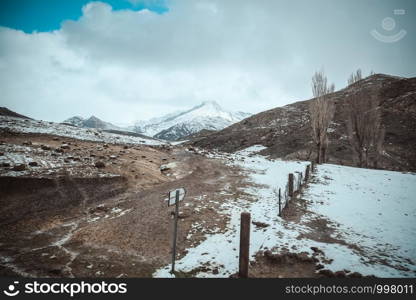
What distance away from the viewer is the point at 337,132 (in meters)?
45.5

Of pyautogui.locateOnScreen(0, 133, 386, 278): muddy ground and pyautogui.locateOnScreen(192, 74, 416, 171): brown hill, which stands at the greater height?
pyautogui.locateOnScreen(192, 74, 416, 171): brown hill

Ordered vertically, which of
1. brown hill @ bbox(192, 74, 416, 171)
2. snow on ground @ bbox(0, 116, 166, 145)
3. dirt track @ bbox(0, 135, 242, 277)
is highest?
brown hill @ bbox(192, 74, 416, 171)

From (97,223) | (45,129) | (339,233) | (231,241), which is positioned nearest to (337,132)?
(339,233)

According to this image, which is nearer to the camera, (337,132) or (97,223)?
(97,223)

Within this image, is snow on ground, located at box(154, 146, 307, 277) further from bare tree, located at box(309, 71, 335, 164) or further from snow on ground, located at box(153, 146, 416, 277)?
bare tree, located at box(309, 71, 335, 164)

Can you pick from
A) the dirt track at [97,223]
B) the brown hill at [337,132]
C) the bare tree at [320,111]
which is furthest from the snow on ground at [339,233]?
the brown hill at [337,132]

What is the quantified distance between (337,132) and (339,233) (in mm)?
44268

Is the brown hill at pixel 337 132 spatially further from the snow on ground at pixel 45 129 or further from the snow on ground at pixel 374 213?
the snow on ground at pixel 45 129

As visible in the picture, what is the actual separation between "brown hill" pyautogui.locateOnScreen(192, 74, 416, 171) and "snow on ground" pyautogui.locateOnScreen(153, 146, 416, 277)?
21498mm

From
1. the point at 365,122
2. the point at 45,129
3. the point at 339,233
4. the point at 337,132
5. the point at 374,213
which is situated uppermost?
the point at 337,132

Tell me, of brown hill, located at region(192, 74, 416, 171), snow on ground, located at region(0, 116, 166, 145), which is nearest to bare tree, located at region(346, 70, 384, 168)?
brown hill, located at region(192, 74, 416, 171)

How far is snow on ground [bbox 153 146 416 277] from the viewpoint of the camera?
Answer: 19.6 ft

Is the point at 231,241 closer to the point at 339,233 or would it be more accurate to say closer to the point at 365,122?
the point at 339,233

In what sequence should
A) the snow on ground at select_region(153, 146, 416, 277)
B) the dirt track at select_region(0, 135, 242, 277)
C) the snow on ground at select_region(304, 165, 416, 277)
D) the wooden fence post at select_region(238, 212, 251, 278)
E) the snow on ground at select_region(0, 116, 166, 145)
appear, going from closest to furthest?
the wooden fence post at select_region(238, 212, 251, 278) < the snow on ground at select_region(153, 146, 416, 277) < the dirt track at select_region(0, 135, 242, 277) < the snow on ground at select_region(304, 165, 416, 277) < the snow on ground at select_region(0, 116, 166, 145)
